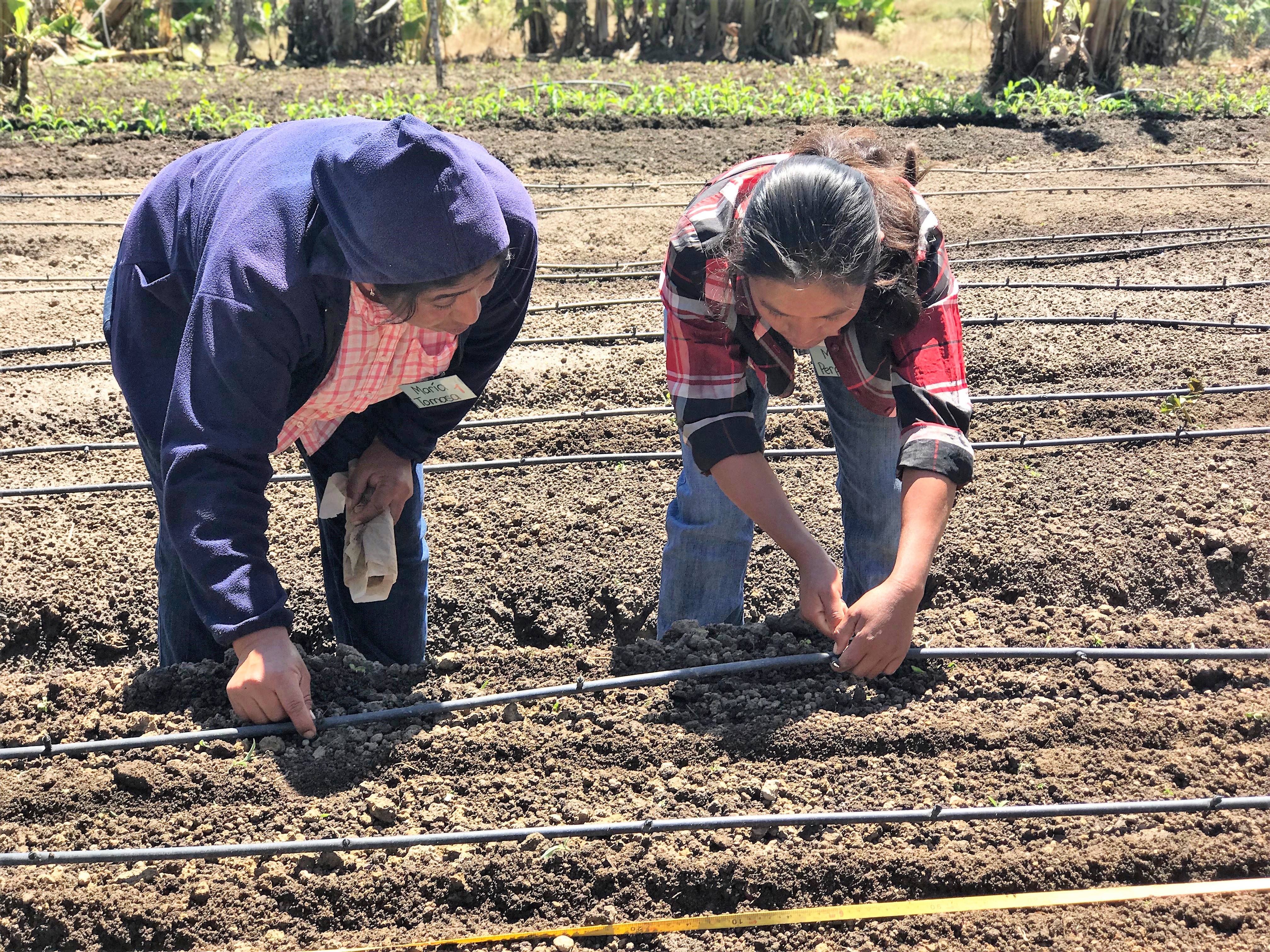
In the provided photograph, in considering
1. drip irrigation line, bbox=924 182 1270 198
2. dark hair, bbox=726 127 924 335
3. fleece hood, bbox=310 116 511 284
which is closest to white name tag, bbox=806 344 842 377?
dark hair, bbox=726 127 924 335

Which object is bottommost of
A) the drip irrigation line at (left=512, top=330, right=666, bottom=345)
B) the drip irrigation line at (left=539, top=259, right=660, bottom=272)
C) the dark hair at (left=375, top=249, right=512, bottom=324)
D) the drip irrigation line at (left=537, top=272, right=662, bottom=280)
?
the drip irrigation line at (left=512, top=330, right=666, bottom=345)

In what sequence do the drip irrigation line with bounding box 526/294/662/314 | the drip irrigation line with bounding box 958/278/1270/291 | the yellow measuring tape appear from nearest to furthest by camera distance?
1. the yellow measuring tape
2. the drip irrigation line with bounding box 958/278/1270/291
3. the drip irrigation line with bounding box 526/294/662/314

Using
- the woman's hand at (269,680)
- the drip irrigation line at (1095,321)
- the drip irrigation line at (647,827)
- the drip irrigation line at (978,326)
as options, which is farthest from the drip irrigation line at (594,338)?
the drip irrigation line at (647,827)

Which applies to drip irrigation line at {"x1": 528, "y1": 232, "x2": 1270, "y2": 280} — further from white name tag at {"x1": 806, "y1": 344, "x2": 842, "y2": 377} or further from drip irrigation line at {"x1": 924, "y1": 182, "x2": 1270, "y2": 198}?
white name tag at {"x1": 806, "y1": 344, "x2": 842, "y2": 377}

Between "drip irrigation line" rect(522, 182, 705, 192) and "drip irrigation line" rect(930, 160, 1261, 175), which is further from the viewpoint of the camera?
"drip irrigation line" rect(930, 160, 1261, 175)

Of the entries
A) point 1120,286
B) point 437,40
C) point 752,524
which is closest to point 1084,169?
point 1120,286

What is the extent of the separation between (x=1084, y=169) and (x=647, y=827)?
580 centimetres

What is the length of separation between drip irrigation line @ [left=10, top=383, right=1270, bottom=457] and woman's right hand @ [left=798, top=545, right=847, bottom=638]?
169cm

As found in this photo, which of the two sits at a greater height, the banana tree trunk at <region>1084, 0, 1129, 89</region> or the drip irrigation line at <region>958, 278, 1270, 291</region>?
the banana tree trunk at <region>1084, 0, 1129, 89</region>

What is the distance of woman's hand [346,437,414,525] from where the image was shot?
2359mm

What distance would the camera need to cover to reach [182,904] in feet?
6.09

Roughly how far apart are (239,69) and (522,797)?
955 centimetres

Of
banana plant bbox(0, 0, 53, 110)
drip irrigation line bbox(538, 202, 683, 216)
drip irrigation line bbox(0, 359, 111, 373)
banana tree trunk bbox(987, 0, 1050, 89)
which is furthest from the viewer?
banana tree trunk bbox(987, 0, 1050, 89)

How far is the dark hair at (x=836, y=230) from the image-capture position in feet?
5.47
